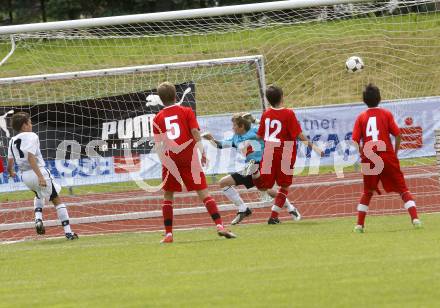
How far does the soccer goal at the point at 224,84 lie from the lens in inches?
647

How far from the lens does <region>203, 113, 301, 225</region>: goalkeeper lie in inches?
587

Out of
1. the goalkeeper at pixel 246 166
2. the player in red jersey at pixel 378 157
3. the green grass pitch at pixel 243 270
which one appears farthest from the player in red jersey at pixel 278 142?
the player in red jersey at pixel 378 157

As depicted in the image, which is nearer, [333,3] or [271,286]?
[271,286]

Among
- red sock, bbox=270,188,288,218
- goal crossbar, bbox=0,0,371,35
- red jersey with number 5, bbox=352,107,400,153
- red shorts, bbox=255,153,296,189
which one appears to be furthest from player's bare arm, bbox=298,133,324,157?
goal crossbar, bbox=0,0,371,35

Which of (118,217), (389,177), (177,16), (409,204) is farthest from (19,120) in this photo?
(409,204)

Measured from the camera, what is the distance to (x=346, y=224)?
13477 mm

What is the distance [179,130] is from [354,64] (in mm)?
4847

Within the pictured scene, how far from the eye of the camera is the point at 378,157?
11.8m

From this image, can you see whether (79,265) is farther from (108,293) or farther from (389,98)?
(389,98)

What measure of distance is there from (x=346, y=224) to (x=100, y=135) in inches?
239

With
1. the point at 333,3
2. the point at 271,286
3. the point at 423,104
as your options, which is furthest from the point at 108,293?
the point at 423,104

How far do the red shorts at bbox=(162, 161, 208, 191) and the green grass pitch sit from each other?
698mm

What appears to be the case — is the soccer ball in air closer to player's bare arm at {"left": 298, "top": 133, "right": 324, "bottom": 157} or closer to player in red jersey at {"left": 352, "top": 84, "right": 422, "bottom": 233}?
player's bare arm at {"left": 298, "top": 133, "right": 324, "bottom": 157}

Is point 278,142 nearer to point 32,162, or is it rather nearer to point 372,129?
point 372,129
